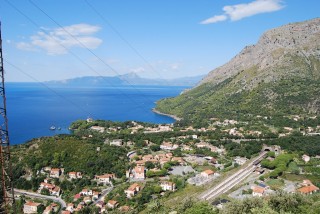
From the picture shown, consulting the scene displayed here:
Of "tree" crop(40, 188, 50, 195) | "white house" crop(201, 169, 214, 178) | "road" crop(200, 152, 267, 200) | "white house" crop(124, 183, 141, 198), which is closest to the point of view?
"road" crop(200, 152, 267, 200)

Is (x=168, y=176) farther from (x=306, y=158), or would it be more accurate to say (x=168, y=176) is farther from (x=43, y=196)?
(x=306, y=158)

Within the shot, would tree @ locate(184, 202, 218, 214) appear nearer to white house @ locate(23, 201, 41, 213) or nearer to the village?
the village

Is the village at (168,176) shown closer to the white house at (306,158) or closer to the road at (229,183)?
the white house at (306,158)

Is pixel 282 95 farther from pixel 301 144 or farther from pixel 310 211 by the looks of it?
pixel 310 211

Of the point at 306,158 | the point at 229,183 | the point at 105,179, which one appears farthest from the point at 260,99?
the point at 105,179

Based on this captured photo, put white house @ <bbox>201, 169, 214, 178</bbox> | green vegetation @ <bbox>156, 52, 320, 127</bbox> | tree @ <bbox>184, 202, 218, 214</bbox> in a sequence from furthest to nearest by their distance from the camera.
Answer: green vegetation @ <bbox>156, 52, 320, 127</bbox> < white house @ <bbox>201, 169, 214, 178</bbox> < tree @ <bbox>184, 202, 218, 214</bbox>

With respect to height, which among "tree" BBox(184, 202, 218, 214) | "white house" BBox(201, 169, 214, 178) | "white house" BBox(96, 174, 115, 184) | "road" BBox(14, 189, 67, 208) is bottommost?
"road" BBox(14, 189, 67, 208)

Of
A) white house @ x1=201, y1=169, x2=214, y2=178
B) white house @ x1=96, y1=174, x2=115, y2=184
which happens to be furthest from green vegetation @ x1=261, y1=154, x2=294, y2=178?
white house @ x1=96, y1=174, x2=115, y2=184

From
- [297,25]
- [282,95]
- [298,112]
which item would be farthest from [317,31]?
[298,112]
